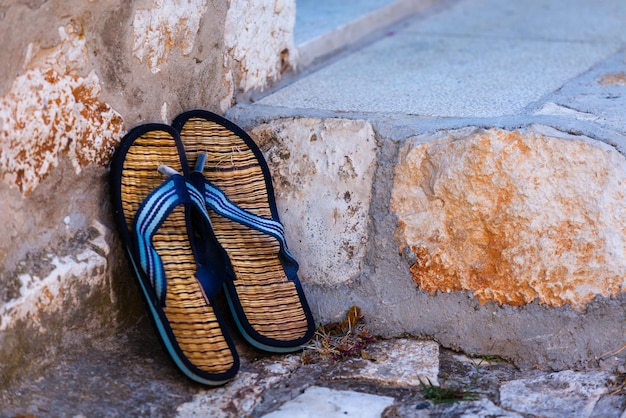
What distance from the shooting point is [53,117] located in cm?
148

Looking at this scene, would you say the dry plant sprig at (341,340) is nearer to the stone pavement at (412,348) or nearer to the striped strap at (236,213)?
the stone pavement at (412,348)

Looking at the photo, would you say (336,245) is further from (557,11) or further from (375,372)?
(557,11)

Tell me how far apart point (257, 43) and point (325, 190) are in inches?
20.4

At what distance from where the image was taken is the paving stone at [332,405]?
4.78ft

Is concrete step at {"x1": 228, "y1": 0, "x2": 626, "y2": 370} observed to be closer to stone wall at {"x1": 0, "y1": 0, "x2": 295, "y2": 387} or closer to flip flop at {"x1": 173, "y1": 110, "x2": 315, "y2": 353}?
flip flop at {"x1": 173, "y1": 110, "x2": 315, "y2": 353}

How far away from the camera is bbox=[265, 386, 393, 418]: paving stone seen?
1.46m

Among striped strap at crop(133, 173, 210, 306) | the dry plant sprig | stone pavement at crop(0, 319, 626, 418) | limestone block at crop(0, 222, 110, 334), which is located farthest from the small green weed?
limestone block at crop(0, 222, 110, 334)

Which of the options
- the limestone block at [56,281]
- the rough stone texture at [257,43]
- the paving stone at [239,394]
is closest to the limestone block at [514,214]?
the paving stone at [239,394]

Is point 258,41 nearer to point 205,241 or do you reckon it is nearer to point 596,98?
point 205,241

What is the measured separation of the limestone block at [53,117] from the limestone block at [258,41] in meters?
0.46

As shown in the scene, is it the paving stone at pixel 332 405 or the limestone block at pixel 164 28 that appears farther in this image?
the limestone block at pixel 164 28

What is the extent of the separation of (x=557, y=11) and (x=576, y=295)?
172 cm

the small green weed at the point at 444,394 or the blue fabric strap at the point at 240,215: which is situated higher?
the blue fabric strap at the point at 240,215

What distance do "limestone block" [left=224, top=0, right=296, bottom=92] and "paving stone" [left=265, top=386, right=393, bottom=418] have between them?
83 cm
